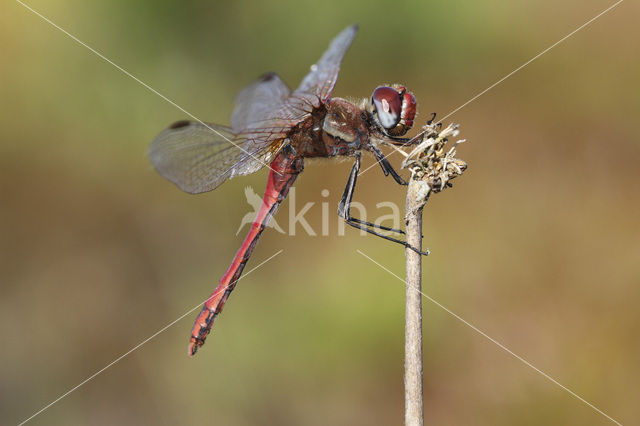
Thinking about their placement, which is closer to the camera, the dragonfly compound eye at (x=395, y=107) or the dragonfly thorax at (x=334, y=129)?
the dragonfly compound eye at (x=395, y=107)

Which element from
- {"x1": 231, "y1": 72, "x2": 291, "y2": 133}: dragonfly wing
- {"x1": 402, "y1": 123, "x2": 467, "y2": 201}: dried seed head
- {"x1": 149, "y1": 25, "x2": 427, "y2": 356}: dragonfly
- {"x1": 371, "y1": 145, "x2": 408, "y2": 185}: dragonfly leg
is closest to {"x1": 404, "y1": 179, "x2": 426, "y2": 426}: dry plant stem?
{"x1": 402, "y1": 123, "x2": 467, "y2": 201}: dried seed head

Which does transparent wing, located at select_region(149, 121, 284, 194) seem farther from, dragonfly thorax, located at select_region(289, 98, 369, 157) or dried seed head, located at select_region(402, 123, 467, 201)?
dried seed head, located at select_region(402, 123, 467, 201)

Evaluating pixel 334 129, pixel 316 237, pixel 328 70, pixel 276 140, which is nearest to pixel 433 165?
pixel 334 129

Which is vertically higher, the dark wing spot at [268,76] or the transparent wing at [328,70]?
the transparent wing at [328,70]

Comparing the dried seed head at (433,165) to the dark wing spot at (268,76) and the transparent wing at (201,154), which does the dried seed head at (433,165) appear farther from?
the dark wing spot at (268,76)

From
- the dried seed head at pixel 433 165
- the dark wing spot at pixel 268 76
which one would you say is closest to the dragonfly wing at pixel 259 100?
the dark wing spot at pixel 268 76

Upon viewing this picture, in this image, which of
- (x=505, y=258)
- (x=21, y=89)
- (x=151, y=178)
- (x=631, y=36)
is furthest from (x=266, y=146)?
(x=631, y=36)

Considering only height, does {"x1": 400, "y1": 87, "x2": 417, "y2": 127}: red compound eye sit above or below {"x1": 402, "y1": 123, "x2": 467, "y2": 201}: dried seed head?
above
